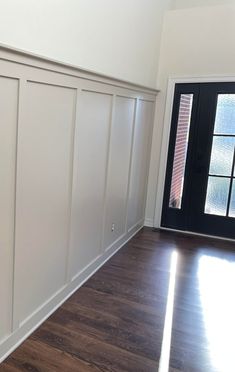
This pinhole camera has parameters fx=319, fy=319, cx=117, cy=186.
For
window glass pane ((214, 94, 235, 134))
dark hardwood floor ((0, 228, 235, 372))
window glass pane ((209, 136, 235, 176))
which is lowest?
dark hardwood floor ((0, 228, 235, 372))

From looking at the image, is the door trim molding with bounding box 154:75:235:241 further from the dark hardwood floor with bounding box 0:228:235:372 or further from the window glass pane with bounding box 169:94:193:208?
the dark hardwood floor with bounding box 0:228:235:372

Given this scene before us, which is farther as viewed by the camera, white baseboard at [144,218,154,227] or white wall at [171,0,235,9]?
white baseboard at [144,218,154,227]

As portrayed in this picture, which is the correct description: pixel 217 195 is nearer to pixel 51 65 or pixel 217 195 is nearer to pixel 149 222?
pixel 149 222

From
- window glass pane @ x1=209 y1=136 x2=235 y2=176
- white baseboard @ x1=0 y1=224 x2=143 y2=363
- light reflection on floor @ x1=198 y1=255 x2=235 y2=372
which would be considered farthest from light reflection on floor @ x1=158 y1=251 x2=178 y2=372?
window glass pane @ x1=209 y1=136 x2=235 y2=176

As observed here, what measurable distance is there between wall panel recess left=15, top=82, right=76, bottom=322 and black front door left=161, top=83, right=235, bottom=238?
2009 mm

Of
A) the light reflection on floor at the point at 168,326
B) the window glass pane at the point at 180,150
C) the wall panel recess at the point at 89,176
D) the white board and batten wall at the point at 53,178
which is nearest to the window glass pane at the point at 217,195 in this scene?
the window glass pane at the point at 180,150

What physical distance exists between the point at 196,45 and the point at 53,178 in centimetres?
259

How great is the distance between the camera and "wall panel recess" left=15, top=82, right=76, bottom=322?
1.81 metres

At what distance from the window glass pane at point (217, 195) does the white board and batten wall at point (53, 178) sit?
1.25 meters

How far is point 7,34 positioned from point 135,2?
1882mm

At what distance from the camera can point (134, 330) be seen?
215cm

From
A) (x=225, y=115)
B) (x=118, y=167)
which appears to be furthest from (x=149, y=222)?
(x=225, y=115)

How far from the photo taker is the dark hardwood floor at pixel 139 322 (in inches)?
73.7

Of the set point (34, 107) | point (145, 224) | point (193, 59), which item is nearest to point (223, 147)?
point (193, 59)
